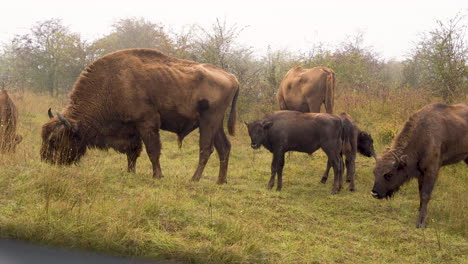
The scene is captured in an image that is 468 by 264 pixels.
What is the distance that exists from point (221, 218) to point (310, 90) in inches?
248

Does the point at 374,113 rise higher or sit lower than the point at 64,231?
higher

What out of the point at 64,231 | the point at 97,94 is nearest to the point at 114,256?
the point at 64,231

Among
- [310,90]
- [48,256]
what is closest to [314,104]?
[310,90]

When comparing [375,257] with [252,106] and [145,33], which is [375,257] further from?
[145,33]

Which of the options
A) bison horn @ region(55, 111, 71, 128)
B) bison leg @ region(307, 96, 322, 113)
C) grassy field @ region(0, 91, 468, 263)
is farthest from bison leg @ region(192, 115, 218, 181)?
bison leg @ region(307, 96, 322, 113)

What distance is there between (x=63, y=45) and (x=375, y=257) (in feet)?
79.7

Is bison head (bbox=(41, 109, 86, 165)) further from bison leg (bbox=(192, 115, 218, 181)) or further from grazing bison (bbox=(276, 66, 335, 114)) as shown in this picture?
grazing bison (bbox=(276, 66, 335, 114))

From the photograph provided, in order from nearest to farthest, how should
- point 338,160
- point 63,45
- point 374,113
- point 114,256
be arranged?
1. point 114,256
2. point 338,160
3. point 374,113
4. point 63,45

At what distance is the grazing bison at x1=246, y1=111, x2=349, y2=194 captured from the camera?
8367 millimetres

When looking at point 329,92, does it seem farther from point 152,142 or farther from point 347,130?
point 152,142

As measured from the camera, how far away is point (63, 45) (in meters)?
25.4

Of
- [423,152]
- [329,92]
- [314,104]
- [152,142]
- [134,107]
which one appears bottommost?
[152,142]

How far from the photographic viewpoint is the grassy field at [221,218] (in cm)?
503

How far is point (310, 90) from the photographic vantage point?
11109mm
